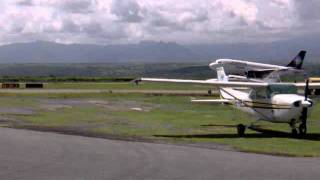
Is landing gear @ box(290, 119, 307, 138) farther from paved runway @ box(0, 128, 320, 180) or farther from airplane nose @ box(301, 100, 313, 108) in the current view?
paved runway @ box(0, 128, 320, 180)

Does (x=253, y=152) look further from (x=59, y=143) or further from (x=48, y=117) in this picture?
(x=48, y=117)

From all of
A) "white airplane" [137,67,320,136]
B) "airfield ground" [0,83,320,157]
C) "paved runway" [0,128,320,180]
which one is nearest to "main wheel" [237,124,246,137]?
"white airplane" [137,67,320,136]

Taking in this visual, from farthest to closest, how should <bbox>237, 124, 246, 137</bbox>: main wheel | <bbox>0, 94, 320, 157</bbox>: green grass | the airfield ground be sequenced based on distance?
<bbox>237, 124, 246, 137</bbox>: main wheel, <bbox>0, 94, 320, 157</bbox>: green grass, the airfield ground

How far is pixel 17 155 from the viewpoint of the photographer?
14625 millimetres

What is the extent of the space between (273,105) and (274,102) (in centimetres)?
14

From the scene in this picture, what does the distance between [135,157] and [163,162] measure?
1127mm

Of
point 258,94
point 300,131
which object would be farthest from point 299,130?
point 258,94

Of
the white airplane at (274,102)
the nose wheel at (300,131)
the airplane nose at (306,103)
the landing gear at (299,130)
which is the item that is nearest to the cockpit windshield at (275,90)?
the white airplane at (274,102)

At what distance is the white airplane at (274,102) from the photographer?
70.8 feet

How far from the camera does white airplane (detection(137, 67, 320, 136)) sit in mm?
21594

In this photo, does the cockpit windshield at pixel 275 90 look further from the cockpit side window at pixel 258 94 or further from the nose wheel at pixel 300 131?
the nose wheel at pixel 300 131

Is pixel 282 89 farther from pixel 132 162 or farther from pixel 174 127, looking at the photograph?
pixel 132 162

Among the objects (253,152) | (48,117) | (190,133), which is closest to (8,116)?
(48,117)

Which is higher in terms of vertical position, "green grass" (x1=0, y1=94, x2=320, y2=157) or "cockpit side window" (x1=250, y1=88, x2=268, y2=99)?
"cockpit side window" (x1=250, y1=88, x2=268, y2=99)
